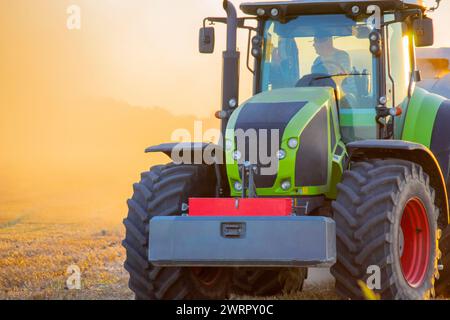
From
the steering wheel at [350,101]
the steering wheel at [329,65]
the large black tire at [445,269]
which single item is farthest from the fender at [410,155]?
the steering wheel at [329,65]

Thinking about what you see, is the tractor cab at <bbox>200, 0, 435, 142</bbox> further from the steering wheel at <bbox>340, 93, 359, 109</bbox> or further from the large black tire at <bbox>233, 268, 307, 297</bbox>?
the large black tire at <bbox>233, 268, 307, 297</bbox>

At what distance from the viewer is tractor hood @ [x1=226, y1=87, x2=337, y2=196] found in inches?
375

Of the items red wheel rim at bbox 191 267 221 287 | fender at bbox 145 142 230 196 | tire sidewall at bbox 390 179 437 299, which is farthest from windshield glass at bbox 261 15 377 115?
red wheel rim at bbox 191 267 221 287

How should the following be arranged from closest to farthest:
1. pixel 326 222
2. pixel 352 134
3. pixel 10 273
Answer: pixel 326 222 < pixel 352 134 < pixel 10 273

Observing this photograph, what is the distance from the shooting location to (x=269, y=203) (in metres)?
8.98

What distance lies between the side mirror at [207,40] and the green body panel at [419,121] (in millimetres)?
2228

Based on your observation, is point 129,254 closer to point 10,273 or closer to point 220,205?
point 220,205

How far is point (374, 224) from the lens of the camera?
8.87 metres

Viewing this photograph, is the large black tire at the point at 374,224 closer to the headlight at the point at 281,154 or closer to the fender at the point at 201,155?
the headlight at the point at 281,154

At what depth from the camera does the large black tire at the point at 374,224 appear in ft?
29.1

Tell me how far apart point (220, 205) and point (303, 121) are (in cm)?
114

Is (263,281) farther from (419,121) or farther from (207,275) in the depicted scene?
(419,121)

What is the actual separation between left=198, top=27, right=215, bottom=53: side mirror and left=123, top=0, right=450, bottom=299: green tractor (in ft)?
0.05
